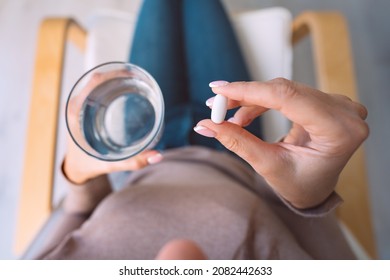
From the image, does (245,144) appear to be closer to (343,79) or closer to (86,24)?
(343,79)

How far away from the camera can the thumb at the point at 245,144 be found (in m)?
0.23

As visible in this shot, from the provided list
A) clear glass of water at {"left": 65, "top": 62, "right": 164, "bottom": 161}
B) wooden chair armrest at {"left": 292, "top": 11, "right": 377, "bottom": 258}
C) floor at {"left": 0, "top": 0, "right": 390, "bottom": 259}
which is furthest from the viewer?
floor at {"left": 0, "top": 0, "right": 390, "bottom": 259}

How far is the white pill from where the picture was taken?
0.22 meters

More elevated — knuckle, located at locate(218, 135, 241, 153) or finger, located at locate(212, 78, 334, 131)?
finger, located at locate(212, 78, 334, 131)

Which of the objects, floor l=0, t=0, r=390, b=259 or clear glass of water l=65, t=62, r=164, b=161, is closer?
clear glass of water l=65, t=62, r=164, b=161

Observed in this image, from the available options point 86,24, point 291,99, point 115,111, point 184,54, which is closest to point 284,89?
point 291,99

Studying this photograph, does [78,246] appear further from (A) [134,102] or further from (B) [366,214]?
(B) [366,214]

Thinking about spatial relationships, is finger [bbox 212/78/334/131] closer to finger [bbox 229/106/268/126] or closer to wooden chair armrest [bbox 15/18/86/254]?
finger [bbox 229/106/268/126]

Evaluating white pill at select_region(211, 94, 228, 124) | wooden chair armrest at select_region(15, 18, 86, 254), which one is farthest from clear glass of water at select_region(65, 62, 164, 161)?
wooden chair armrest at select_region(15, 18, 86, 254)

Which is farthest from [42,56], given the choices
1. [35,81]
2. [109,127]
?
[109,127]

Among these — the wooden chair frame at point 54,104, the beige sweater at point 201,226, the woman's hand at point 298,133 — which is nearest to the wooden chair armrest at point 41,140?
the wooden chair frame at point 54,104

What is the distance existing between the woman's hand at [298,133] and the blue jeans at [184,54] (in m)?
0.24

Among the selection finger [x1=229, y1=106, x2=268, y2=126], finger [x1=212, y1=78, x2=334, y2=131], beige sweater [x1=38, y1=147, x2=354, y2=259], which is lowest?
beige sweater [x1=38, y1=147, x2=354, y2=259]

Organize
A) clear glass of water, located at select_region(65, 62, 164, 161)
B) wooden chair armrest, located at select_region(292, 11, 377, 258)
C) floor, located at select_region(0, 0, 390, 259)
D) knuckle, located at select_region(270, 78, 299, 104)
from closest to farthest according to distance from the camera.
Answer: knuckle, located at select_region(270, 78, 299, 104) → clear glass of water, located at select_region(65, 62, 164, 161) → wooden chair armrest, located at select_region(292, 11, 377, 258) → floor, located at select_region(0, 0, 390, 259)
